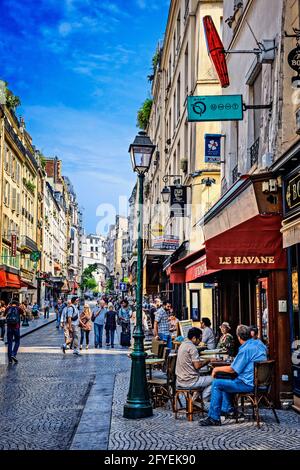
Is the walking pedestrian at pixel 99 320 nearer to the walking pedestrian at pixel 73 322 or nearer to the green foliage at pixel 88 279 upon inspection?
the walking pedestrian at pixel 73 322

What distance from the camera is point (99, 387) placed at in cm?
1187

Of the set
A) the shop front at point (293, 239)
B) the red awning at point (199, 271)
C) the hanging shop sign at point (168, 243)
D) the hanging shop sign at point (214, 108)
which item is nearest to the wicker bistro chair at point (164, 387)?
the shop front at point (293, 239)

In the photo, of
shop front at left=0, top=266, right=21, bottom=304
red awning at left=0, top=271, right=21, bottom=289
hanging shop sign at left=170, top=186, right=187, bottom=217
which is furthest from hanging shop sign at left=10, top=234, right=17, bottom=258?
hanging shop sign at left=170, top=186, right=187, bottom=217

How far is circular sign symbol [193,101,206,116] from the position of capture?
10844 mm

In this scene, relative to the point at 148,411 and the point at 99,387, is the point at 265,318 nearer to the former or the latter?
the point at 148,411

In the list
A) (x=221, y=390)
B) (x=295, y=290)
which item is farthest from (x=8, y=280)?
(x=221, y=390)

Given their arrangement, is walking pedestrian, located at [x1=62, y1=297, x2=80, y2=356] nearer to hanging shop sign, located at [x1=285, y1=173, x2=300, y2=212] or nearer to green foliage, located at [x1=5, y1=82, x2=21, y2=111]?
hanging shop sign, located at [x1=285, y1=173, x2=300, y2=212]

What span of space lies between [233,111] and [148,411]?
596 centimetres

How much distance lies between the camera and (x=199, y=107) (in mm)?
10859

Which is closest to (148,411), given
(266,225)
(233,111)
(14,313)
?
(266,225)

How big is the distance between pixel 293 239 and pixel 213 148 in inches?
331

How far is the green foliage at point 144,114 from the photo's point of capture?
4742 centimetres

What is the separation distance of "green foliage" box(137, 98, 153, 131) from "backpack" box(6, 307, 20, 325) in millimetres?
33373

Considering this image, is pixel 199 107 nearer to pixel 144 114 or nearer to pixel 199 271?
pixel 199 271
